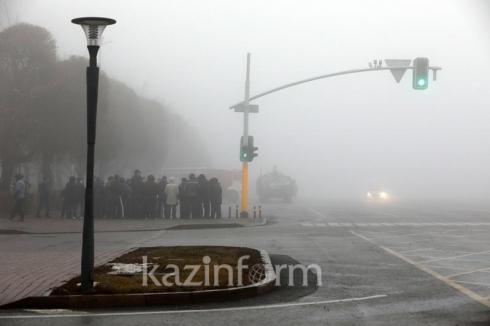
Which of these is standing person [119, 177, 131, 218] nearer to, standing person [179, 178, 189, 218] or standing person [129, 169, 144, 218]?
standing person [129, 169, 144, 218]

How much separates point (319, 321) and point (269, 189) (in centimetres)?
5126

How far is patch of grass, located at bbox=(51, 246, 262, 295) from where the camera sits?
9648mm

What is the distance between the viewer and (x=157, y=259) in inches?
526

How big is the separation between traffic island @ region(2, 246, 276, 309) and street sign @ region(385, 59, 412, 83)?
15.8 meters

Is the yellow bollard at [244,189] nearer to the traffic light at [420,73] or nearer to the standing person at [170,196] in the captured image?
the standing person at [170,196]

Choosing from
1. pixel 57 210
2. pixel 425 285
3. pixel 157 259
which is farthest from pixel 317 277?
pixel 57 210

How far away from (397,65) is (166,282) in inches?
784

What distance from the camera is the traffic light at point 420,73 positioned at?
27.9m

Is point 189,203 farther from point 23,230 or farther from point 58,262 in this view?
point 58,262

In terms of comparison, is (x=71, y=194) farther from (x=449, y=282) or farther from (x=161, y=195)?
(x=449, y=282)

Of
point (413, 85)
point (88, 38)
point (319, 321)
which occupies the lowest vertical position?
point (319, 321)

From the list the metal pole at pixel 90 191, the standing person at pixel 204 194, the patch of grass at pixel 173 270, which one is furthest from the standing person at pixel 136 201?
the metal pole at pixel 90 191

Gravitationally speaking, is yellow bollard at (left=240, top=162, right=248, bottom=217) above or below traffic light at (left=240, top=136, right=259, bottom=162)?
below

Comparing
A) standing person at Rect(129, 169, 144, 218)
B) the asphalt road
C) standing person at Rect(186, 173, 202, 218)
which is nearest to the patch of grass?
the asphalt road
